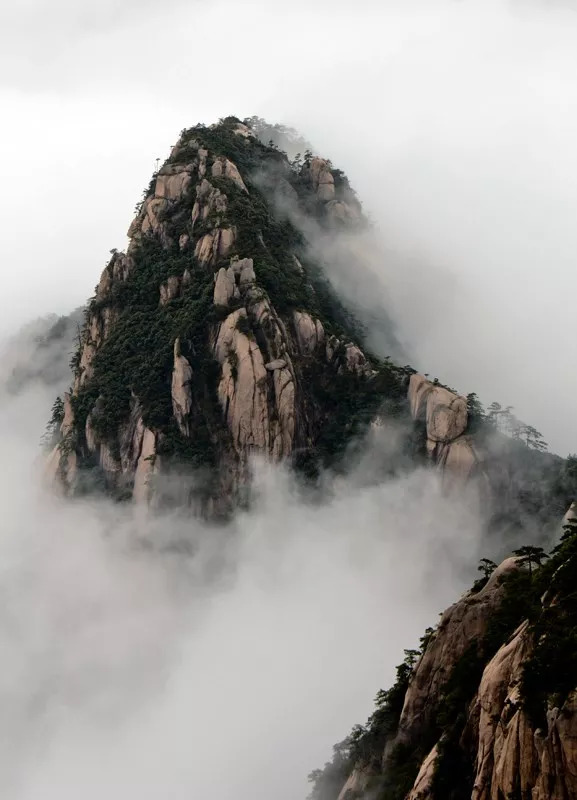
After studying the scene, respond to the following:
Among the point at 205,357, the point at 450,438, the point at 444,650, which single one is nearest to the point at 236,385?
the point at 205,357

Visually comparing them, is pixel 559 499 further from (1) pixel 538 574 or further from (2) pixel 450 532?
(1) pixel 538 574

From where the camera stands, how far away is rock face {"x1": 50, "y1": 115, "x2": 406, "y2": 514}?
462 feet

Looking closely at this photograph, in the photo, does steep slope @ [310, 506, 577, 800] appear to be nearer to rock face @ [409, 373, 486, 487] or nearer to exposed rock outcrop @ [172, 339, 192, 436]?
rock face @ [409, 373, 486, 487]

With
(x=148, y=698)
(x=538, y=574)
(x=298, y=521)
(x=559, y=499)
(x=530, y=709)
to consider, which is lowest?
(x=530, y=709)

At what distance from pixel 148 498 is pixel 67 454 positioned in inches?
783

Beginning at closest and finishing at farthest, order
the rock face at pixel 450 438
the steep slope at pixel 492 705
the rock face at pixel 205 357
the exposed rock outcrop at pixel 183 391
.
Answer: the steep slope at pixel 492 705
the rock face at pixel 450 438
the rock face at pixel 205 357
the exposed rock outcrop at pixel 183 391

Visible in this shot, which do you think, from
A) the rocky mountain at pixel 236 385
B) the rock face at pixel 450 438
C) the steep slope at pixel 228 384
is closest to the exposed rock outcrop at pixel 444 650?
the rocky mountain at pixel 236 385

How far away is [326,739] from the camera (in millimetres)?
118062

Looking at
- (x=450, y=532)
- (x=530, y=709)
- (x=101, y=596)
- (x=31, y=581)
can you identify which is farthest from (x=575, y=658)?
(x=31, y=581)

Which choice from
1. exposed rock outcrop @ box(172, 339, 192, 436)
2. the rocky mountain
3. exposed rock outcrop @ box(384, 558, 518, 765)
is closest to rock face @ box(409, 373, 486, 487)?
the rocky mountain

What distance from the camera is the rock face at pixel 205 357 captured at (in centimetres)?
14075

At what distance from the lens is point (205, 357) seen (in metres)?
145

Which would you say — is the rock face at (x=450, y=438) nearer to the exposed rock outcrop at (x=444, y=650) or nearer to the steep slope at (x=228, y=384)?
the steep slope at (x=228, y=384)

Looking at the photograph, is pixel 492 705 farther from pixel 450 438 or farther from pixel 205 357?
pixel 205 357
